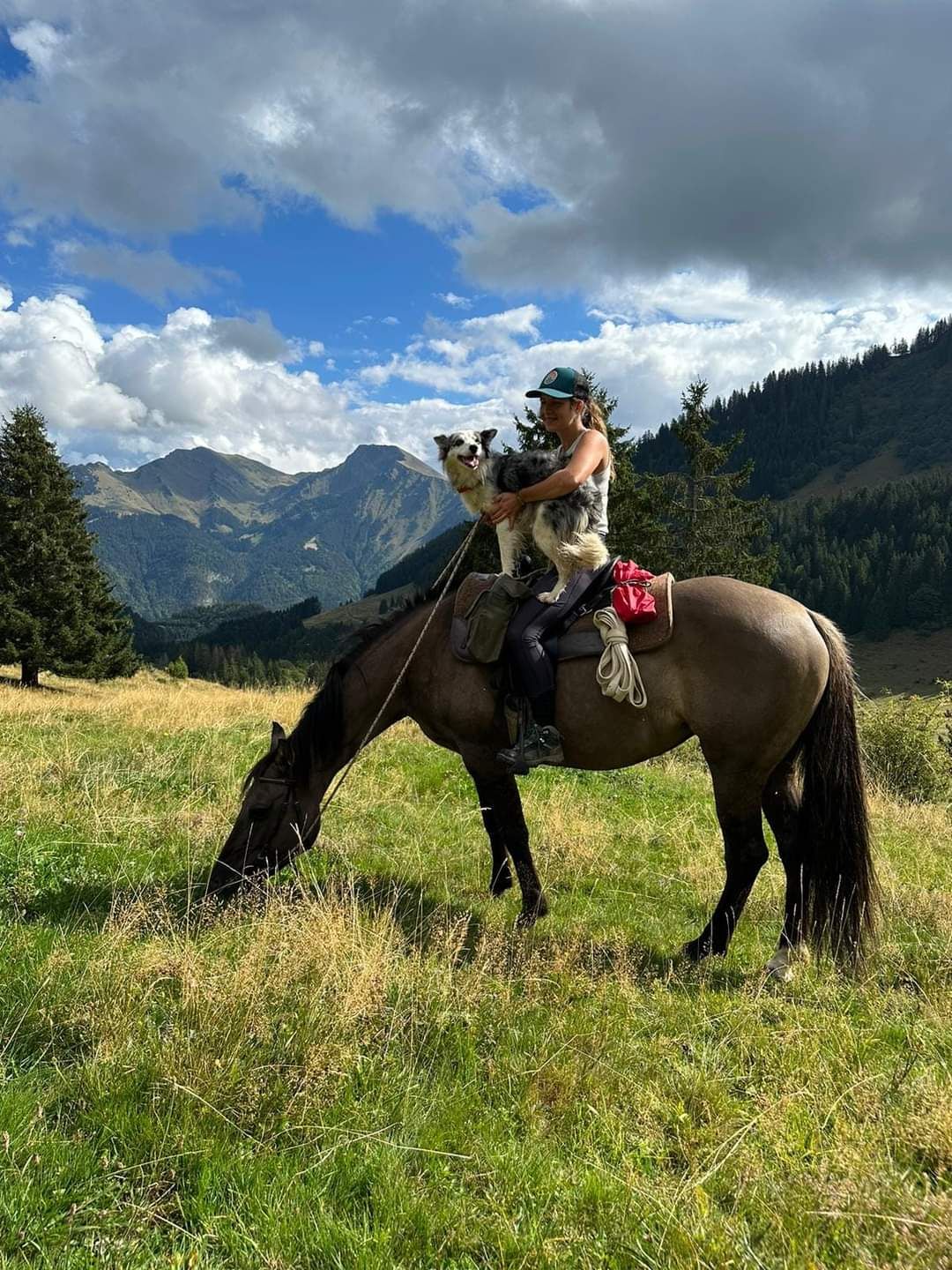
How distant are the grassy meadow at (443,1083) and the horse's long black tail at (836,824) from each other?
1.20 ft

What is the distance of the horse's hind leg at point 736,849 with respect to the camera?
5086 millimetres

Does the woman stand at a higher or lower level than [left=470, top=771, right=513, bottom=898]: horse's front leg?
higher

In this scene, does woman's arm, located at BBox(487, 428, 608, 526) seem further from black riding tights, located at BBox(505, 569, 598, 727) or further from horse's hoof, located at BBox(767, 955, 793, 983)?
horse's hoof, located at BBox(767, 955, 793, 983)

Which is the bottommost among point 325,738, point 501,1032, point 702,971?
point 702,971

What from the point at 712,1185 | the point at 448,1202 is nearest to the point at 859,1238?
the point at 712,1185

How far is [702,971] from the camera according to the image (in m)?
4.77

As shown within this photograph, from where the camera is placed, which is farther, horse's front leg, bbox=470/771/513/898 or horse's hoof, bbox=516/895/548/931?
horse's front leg, bbox=470/771/513/898

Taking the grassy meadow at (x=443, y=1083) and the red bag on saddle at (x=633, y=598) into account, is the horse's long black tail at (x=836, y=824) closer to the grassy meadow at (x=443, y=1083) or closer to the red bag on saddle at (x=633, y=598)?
the grassy meadow at (x=443, y=1083)

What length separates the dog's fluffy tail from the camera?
537 cm

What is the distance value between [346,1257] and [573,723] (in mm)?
3655

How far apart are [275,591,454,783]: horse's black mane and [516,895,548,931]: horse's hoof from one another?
2.19 metres

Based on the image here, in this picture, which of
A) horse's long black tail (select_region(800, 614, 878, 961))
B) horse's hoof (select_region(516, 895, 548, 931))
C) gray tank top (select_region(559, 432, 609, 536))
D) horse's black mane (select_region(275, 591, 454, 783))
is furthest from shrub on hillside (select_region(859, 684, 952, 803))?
horse's black mane (select_region(275, 591, 454, 783))

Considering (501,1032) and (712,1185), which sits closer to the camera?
(712,1185)

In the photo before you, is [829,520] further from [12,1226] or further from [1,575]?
[12,1226]
